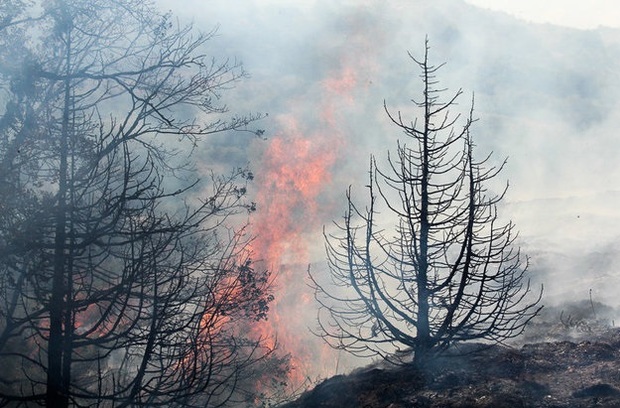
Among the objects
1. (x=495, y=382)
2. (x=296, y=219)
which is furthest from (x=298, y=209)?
(x=495, y=382)

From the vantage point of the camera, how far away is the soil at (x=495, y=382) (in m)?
9.80

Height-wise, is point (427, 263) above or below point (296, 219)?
below

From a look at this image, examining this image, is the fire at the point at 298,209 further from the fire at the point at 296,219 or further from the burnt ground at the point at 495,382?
the burnt ground at the point at 495,382

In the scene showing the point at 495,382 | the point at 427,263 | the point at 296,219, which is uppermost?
the point at 296,219

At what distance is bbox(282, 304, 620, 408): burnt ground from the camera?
980 centimetres

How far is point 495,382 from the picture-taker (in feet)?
34.5

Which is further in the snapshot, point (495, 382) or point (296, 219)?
point (296, 219)

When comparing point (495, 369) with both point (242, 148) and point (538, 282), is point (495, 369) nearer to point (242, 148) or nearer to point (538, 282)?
point (538, 282)

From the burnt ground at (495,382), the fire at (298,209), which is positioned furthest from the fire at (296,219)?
the burnt ground at (495,382)

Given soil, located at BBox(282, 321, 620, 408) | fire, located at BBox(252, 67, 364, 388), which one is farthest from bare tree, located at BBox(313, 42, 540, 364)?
fire, located at BBox(252, 67, 364, 388)

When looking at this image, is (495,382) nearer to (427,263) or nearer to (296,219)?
(427,263)

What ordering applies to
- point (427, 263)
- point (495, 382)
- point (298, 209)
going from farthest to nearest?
point (298, 209) → point (495, 382) → point (427, 263)

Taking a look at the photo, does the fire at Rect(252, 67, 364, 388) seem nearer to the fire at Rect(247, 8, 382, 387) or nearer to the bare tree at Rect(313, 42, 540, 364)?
the fire at Rect(247, 8, 382, 387)

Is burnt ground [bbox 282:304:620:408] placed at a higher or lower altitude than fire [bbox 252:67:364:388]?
lower
